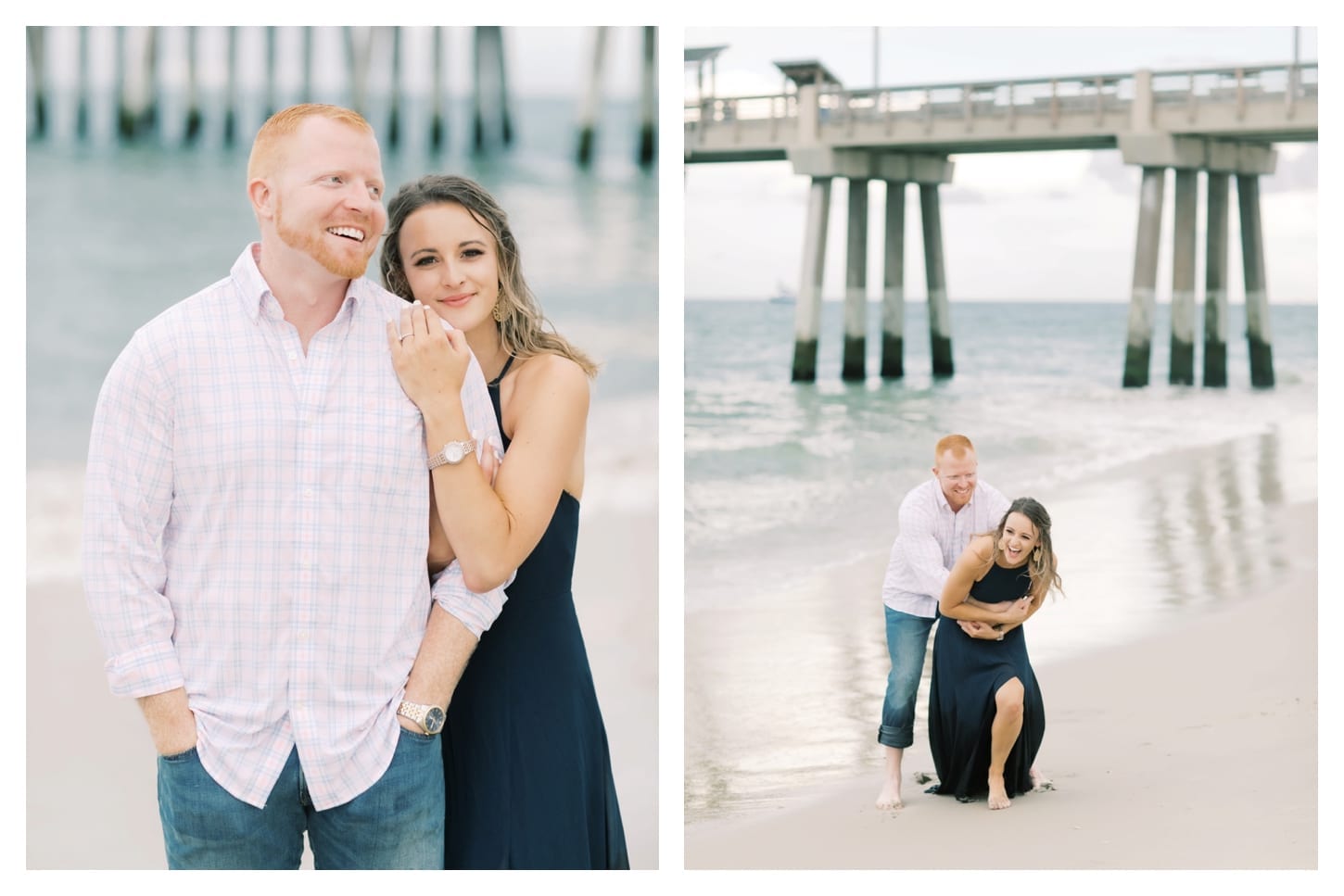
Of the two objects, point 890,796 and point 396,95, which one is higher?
point 396,95

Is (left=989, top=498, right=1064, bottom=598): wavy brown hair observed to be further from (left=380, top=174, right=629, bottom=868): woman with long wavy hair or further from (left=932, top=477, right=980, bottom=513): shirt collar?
(left=380, top=174, right=629, bottom=868): woman with long wavy hair

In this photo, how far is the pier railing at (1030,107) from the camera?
370cm

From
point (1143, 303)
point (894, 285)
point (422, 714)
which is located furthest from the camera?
point (894, 285)

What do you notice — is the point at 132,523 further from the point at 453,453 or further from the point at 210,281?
the point at 210,281

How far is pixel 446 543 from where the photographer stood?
259 cm

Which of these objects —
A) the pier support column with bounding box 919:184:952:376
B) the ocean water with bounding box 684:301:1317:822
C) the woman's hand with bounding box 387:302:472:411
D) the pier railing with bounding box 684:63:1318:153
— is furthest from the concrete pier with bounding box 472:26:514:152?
the pier support column with bounding box 919:184:952:376

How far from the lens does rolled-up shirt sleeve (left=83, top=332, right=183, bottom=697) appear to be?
236 centimetres

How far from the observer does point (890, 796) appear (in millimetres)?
3387

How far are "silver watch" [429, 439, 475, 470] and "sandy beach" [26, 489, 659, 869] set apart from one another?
1017mm

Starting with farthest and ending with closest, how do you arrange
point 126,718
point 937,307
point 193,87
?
point 937,307
point 126,718
point 193,87

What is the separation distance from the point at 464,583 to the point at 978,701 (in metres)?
1.38

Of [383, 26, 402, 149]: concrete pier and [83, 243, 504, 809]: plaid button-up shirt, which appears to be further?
[383, 26, 402, 149]: concrete pier

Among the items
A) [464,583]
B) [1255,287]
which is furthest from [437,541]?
[1255,287]
